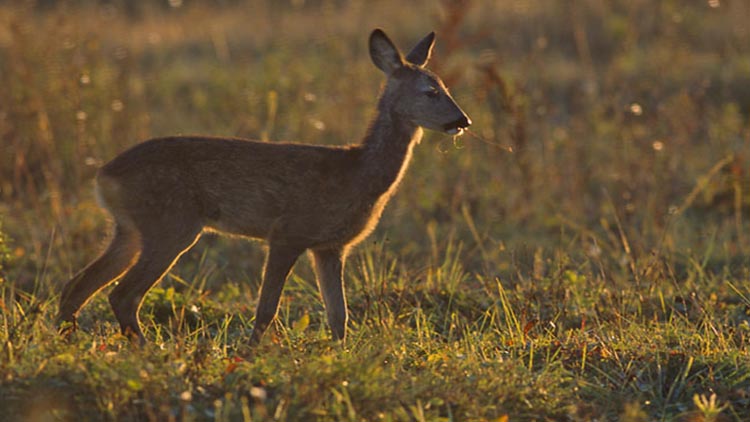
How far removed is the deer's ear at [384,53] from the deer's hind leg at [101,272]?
70.5 inches

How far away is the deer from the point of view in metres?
6.54

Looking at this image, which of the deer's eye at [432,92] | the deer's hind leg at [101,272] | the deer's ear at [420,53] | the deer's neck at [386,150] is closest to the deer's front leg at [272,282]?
the deer's neck at [386,150]

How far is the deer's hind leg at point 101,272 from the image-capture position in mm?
6656

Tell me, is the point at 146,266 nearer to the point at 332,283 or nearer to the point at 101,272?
the point at 101,272

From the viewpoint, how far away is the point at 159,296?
745cm

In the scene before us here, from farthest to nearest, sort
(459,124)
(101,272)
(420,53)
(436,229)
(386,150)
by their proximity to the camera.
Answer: (436,229), (420,53), (386,150), (459,124), (101,272)

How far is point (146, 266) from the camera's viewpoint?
650cm

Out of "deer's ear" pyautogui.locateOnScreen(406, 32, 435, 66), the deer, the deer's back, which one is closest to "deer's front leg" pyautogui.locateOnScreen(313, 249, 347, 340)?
the deer

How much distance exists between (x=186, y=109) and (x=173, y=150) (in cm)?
738

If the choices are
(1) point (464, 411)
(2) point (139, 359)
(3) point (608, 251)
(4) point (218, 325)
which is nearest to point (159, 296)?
(4) point (218, 325)

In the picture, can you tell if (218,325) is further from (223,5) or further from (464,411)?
(223,5)

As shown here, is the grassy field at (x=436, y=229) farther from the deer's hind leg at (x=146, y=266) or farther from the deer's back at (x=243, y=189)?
the deer's back at (x=243, y=189)

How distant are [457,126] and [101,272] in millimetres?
2231

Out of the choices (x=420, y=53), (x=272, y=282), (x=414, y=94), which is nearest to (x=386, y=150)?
(x=414, y=94)
